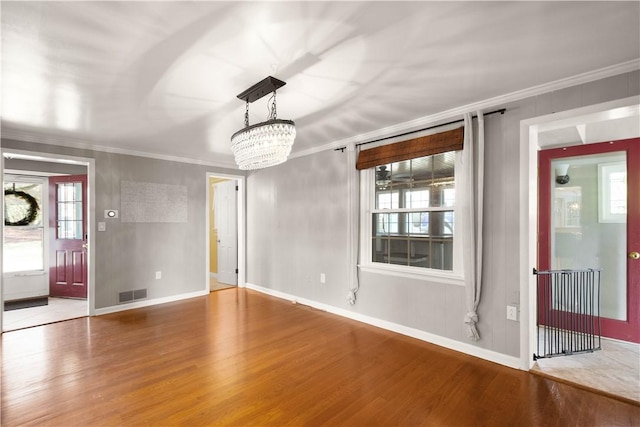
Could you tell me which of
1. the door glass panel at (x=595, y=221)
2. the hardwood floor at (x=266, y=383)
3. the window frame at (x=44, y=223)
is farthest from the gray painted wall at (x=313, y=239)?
the window frame at (x=44, y=223)

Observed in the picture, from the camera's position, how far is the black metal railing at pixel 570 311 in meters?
3.06

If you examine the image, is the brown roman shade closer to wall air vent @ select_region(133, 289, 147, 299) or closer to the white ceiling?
the white ceiling

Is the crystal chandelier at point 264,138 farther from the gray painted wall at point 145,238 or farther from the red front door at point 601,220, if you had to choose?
the red front door at point 601,220

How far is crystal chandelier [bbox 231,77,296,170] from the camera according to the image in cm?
216

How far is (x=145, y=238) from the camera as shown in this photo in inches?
179

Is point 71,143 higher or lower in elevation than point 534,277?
higher

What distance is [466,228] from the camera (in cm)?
281

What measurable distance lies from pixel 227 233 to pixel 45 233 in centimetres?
298

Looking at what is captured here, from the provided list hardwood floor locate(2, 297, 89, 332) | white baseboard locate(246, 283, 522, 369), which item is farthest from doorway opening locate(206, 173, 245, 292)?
hardwood floor locate(2, 297, 89, 332)

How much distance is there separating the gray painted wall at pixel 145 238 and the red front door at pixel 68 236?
44.9 inches

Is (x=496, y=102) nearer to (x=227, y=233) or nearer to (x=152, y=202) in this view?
(x=152, y=202)

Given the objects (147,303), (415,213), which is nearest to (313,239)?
(415,213)

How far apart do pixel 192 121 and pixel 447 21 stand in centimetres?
265

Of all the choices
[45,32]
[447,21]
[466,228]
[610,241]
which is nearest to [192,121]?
[45,32]
